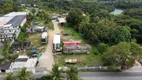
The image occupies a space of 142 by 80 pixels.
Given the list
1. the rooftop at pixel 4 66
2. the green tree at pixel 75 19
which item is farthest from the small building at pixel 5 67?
the green tree at pixel 75 19

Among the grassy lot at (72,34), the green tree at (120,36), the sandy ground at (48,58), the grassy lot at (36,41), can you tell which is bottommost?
the grassy lot at (72,34)

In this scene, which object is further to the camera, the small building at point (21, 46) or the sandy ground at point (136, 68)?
the small building at point (21, 46)

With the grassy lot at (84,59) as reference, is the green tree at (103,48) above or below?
above

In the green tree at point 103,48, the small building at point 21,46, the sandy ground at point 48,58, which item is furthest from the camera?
the small building at point 21,46

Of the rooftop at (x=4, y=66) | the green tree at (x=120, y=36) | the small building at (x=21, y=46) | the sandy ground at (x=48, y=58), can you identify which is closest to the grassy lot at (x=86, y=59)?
the sandy ground at (x=48, y=58)

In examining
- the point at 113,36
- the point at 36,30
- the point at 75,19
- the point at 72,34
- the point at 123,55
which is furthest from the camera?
the point at 75,19

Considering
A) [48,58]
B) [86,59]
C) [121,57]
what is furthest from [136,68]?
[48,58]

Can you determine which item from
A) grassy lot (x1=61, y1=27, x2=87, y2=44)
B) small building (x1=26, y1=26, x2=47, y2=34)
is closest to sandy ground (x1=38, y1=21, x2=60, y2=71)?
grassy lot (x1=61, y1=27, x2=87, y2=44)

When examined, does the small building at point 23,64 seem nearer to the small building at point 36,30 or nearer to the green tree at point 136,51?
the green tree at point 136,51

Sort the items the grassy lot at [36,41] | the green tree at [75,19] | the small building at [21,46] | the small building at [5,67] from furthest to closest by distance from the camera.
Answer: the green tree at [75,19]
the grassy lot at [36,41]
the small building at [21,46]
the small building at [5,67]

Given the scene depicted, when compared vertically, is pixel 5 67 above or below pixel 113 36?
below

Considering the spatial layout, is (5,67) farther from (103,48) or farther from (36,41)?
(103,48)

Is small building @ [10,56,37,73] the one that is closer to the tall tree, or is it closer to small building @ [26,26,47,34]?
the tall tree
